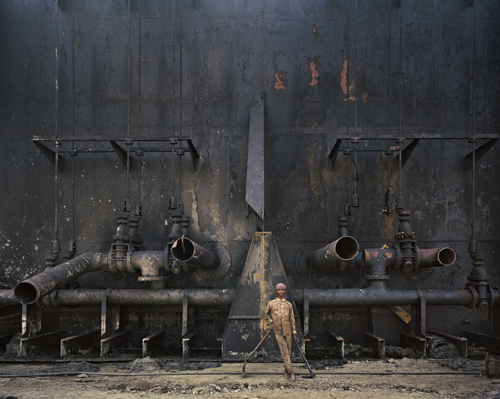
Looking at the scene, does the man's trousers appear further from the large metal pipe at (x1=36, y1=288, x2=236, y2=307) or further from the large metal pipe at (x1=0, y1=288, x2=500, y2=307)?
the large metal pipe at (x1=36, y1=288, x2=236, y2=307)

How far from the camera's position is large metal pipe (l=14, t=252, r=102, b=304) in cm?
441

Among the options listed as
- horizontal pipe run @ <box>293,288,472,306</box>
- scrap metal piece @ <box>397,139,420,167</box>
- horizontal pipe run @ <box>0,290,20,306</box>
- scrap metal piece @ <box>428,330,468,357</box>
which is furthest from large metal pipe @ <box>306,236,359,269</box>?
horizontal pipe run @ <box>0,290,20,306</box>

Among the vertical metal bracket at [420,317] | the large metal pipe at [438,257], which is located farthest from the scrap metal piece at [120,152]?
the vertical metal bracket at [420,317]

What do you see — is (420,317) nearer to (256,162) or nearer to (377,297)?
(377,297)

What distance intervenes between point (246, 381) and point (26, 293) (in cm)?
300

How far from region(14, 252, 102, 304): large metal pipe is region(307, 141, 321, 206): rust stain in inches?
146

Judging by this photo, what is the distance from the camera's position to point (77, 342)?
5359 millimetres

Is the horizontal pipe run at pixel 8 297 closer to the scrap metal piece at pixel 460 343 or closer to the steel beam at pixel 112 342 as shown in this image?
the steel beam at pixel 112 342

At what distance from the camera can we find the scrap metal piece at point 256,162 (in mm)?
5020

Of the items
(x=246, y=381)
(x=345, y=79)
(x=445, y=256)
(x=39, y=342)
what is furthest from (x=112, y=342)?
(x=345, y=79)

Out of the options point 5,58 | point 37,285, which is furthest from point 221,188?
point 5,58

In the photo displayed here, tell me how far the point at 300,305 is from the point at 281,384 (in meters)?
1.70

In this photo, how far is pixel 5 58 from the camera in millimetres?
6535

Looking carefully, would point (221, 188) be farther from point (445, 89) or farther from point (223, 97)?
point (445, 89)
